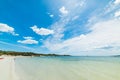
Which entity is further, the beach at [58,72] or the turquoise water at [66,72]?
the turquoise water at [66,72]

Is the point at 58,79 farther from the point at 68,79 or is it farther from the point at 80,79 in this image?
the point at 80,79

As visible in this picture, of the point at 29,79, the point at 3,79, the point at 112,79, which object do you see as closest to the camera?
the point at 3,79

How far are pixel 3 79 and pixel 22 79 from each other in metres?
1.43

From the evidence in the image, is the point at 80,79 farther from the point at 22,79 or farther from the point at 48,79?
the point at 22,79

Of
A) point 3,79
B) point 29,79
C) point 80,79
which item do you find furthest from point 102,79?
point 3,79

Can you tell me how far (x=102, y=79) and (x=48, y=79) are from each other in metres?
4.67

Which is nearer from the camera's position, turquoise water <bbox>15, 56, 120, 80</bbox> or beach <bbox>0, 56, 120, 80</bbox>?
beach <bbox>0, 56, 120, 80</bbox>

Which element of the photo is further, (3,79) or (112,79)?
(112,79)

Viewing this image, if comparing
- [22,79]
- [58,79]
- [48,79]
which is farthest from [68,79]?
[22,79]

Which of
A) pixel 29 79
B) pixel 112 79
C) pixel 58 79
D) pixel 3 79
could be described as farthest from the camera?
pixel 112 79

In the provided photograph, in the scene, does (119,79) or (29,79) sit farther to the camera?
(119,79)

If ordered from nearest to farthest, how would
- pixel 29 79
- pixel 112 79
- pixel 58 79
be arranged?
1. pixel 29 79
2. pixel 58 79
3. pixel 112 79

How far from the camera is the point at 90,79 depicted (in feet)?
37.3

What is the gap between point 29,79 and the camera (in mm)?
10352
